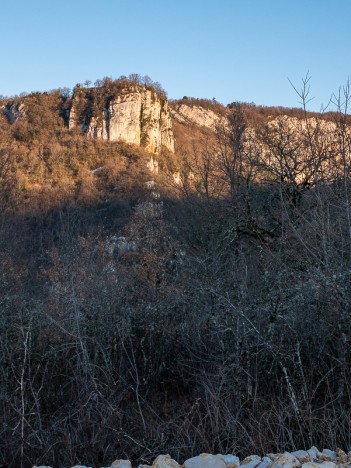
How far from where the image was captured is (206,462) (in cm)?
411

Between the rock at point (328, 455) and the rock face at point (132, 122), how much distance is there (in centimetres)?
5689

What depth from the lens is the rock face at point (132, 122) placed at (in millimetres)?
61125

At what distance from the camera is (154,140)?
61594 millimetres

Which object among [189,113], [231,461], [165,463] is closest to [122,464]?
[165,463]

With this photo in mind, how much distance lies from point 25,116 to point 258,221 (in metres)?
55.1

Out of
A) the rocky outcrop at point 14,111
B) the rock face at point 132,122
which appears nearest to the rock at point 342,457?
the rock face at point 132,122

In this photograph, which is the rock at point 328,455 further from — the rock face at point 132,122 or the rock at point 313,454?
the rock face at point 132,122

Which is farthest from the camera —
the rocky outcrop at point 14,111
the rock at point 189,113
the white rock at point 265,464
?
the rock at point 189,113

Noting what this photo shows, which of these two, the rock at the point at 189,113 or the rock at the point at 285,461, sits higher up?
the rock at the point at 189,113

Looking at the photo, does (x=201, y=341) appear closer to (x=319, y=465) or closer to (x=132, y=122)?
(x=319, y=465)

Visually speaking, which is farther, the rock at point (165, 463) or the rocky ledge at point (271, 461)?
the rock at point (165, 463)

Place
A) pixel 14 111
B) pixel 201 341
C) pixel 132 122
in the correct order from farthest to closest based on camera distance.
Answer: pixel 14 111, pixel 132 122, pixel 201 341

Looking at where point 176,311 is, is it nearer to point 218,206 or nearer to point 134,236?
point 134,236

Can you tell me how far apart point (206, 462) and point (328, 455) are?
3.07 ft
